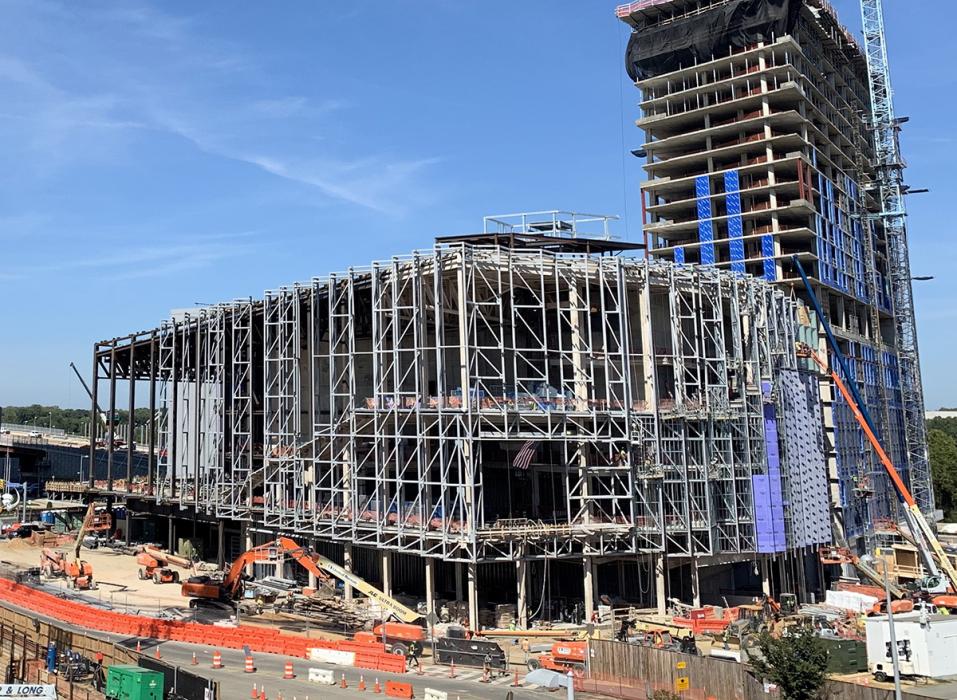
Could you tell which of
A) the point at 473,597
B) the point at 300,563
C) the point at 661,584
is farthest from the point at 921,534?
the point at 300,563

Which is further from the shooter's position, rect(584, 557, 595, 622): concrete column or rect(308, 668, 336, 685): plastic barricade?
rect(584, 557, 595, 622): concrete column

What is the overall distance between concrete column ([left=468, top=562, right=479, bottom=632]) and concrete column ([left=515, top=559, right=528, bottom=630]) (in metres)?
2.44

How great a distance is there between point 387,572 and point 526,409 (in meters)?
13.1

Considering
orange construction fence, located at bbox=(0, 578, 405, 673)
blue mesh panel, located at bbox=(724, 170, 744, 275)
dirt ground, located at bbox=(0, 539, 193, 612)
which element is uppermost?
blue mesh panel, located at bbox=(724, 170, 744, 275)

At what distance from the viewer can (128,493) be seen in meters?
Answer: 79.3

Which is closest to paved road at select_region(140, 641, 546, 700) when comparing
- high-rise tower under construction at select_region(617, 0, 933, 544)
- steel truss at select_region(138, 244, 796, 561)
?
steel truss at select_region(138, 244, 796, 561)

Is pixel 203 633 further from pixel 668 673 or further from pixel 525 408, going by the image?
pixel 668 673

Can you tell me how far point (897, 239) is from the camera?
101375 mm

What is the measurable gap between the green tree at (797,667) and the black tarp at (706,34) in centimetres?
7094

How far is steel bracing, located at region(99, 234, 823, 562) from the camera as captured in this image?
163 feet

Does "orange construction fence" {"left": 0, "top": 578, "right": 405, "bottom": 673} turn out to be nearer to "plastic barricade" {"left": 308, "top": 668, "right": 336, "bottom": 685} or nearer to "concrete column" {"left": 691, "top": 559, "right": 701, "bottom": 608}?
"plastic barricade" {"left": 308, "top": 668, "right": 336, "bottom": 685}

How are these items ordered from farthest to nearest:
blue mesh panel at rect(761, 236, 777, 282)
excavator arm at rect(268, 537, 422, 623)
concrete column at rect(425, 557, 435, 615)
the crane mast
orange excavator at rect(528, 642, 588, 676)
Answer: the crane mast
blue mesh panel at rect(761, 236, 777, 282)
concrete column at rect(425, 557, 435, 615)
excavator arm at rect(268, 537, 422, 623)
orange excavator at rect(528, 642, 588, 676)

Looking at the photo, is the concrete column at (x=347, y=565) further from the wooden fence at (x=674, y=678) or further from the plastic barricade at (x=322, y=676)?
the wooden fence at (x=674, y=678)

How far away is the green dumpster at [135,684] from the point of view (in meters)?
30.8
